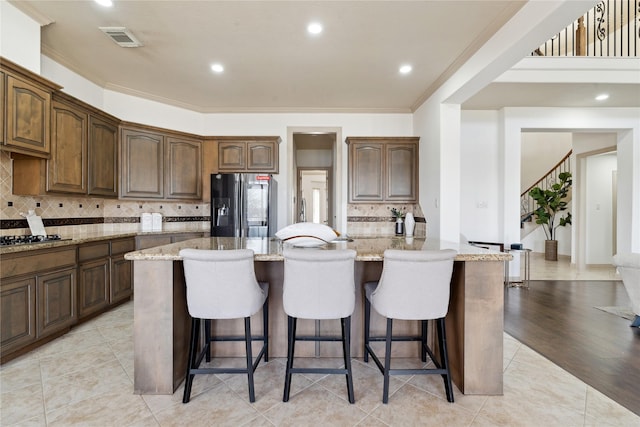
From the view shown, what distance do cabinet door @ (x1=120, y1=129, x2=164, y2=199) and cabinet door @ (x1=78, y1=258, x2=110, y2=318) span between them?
1.15 m

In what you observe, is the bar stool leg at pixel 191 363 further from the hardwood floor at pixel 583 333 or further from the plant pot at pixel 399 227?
the plant pot at pixel 399 227

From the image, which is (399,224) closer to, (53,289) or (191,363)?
(191,363)

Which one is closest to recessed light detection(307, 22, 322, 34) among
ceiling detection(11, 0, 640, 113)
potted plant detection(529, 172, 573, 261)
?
ceiling detection(11, 0, 640, 113)

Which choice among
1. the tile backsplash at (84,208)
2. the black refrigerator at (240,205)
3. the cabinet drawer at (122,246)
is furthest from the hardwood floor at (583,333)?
the tile backsplash at (84,208)

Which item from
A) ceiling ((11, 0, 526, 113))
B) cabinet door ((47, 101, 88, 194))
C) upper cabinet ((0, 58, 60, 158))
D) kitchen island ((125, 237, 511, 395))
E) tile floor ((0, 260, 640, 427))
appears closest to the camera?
tile floor ((0, 260, 640, 427))

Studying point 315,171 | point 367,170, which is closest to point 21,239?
point 367,170

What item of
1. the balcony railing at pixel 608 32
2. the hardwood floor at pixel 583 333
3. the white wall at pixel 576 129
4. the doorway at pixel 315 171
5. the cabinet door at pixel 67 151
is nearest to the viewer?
the hardwood floor at pixel 583 333

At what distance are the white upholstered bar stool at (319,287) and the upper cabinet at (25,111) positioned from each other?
8.38 ft

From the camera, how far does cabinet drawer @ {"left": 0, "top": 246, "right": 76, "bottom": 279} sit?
2215mm

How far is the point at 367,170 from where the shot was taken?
453 centimetres

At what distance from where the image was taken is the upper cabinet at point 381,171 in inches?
178

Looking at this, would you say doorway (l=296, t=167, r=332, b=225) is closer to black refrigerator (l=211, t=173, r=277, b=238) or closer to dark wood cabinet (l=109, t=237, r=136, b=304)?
black refrigerator (l=211, t=173, r=277, b=238)

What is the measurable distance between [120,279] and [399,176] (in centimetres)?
401

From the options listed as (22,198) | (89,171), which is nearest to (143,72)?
(89,171)
